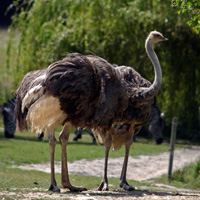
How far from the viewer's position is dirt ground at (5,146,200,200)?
21.9 ft

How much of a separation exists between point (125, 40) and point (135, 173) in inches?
260

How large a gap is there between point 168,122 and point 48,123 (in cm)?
1240

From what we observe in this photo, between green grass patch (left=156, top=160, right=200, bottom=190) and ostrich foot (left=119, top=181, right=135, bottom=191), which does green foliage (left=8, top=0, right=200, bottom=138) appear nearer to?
green grass patch (left=156, top=160, right=200, bottom=190)

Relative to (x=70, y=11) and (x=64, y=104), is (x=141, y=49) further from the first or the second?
(x=64, y=104)

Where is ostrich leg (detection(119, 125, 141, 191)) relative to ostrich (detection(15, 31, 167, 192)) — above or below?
below

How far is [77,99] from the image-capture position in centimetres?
702

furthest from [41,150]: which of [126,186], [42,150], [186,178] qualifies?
[126,186]

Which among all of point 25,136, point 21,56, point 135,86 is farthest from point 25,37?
point 135,86

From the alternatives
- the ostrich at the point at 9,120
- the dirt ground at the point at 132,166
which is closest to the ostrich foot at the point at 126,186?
the dirt ground at the point at 132,166

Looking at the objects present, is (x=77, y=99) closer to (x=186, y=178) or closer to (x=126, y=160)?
(x=126, y=160)

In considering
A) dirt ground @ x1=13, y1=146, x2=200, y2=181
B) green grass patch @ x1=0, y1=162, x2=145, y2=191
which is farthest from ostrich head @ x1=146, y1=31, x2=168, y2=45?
dirt ground @ x1=13, y1=146, x2=200, y2=181

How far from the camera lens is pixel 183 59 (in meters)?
17.5

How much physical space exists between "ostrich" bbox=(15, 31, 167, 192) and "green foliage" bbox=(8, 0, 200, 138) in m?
8.94

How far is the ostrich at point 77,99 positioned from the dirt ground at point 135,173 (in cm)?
50
